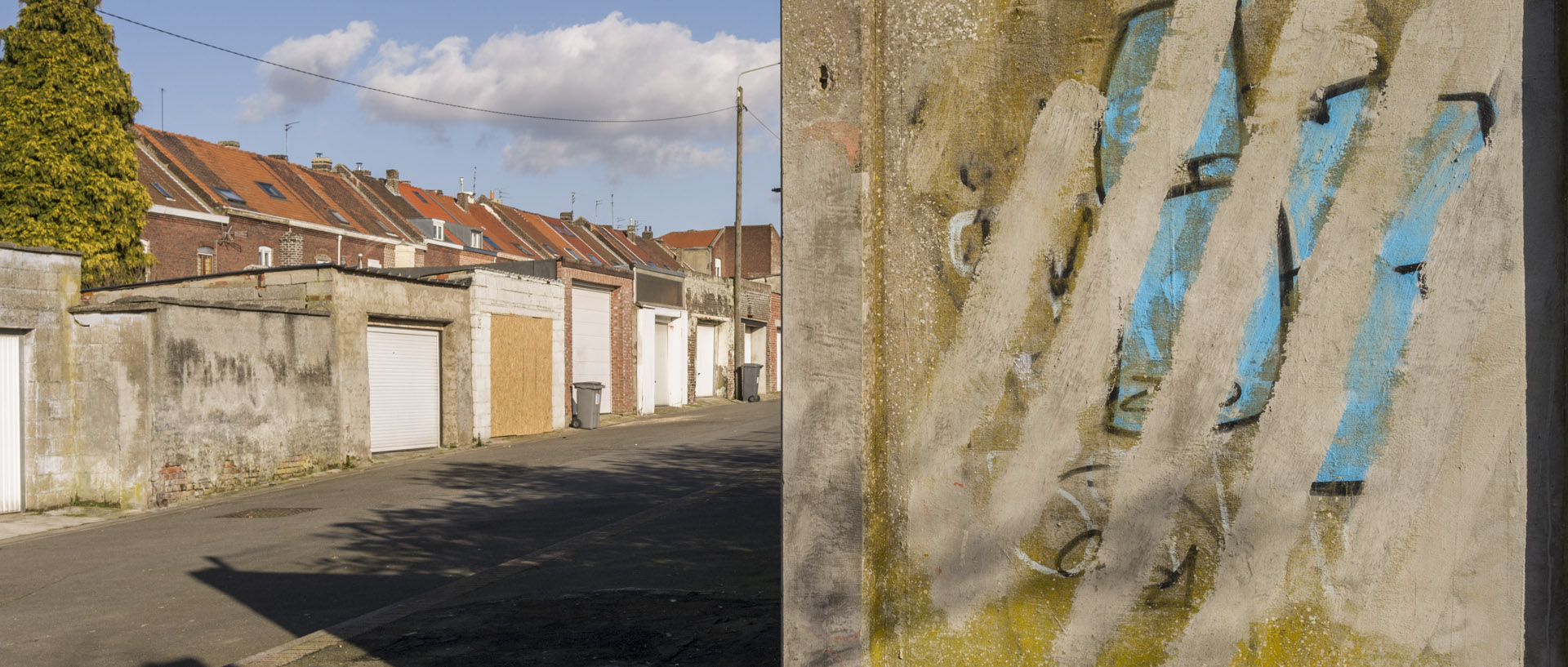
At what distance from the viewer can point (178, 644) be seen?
643 cm

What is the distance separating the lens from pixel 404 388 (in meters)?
19.4

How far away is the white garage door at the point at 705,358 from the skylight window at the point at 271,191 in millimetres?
16634

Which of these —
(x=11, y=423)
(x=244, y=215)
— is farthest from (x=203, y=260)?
(x=11, y=423)

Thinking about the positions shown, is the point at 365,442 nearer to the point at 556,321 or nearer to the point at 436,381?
the point at 436,381

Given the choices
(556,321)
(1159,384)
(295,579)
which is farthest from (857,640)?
(556,321)

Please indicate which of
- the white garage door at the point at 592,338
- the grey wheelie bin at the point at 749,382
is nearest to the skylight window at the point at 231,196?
the white garage door at the point at 592,338

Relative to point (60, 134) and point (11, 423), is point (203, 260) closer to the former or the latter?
point (60, 134)

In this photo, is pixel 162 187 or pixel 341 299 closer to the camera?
pixel 341 299

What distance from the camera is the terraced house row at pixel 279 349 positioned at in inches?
532

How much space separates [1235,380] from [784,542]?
54.4 inches

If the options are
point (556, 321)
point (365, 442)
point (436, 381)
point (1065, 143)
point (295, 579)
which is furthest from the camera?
point (556, 321)

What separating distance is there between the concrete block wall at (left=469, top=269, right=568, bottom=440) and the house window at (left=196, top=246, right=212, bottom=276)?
15.3 m

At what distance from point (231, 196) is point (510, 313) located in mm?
19561

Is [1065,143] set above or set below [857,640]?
above
